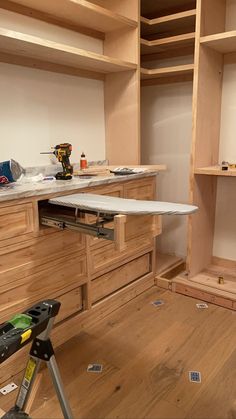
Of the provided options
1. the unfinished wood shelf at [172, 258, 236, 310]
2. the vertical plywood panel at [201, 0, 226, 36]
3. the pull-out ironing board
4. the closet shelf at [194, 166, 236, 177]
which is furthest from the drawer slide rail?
the vertical plywood panel at [201, 0, 226, 36]

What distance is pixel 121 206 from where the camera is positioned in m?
1.58

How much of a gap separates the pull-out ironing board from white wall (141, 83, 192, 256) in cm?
149

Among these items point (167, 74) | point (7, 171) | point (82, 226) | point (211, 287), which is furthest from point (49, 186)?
point (167, 74)

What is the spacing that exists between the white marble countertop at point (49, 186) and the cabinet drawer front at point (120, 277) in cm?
67

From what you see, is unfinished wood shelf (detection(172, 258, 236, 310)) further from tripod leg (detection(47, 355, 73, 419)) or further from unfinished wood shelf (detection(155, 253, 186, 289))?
tripod leg (detection(47, 355, 73, 419))

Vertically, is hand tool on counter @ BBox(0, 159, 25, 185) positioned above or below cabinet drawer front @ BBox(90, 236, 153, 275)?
above

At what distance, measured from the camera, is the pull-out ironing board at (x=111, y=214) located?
58.9 inches

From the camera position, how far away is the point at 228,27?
8.81 ft

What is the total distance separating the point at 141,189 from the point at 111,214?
973 millimetres

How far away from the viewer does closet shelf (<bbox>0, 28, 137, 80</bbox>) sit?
6.10ft

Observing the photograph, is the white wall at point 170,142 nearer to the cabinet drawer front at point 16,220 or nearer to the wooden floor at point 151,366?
the wooden floor at point 151,366

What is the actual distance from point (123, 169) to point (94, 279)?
2.68ft

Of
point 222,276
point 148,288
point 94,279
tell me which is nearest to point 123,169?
point 94,279

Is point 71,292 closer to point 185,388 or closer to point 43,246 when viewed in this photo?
point 43,246
